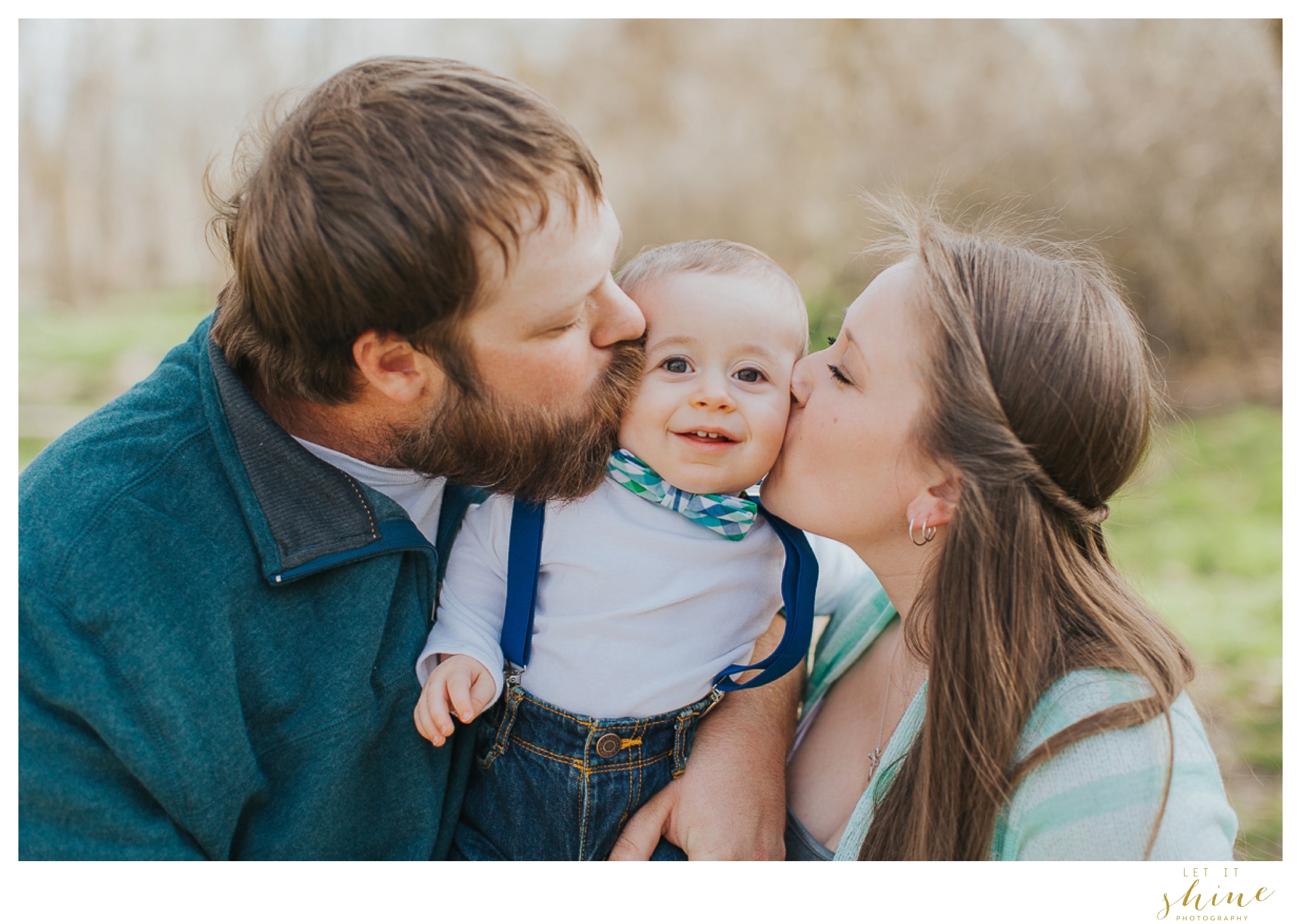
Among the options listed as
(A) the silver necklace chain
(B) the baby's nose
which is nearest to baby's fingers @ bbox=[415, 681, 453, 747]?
(B) the baby's nose

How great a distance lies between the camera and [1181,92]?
21.8 ft

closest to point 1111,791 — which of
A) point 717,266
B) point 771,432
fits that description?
point 771,432

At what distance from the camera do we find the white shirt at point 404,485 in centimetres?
218

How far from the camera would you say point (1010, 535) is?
73.8 inches

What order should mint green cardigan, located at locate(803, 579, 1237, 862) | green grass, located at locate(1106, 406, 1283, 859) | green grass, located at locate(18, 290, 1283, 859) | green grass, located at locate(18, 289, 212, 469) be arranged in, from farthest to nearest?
green grass, located at locate(18, 289, 212, 469) → green grass, located at locate(18, 290, 1283, 859) → green grass, located at locate(1106, 406, 1283, 859) → mint green cardigan, located at locate(803, 579, 1237, 862)

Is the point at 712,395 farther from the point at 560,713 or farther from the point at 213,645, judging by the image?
the point at 213,645

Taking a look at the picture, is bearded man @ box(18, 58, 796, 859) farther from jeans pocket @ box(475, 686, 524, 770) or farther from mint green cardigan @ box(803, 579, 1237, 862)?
mint green cardigan @ box(803, 579, 1237, 862)

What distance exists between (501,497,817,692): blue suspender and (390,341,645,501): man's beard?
0.08m

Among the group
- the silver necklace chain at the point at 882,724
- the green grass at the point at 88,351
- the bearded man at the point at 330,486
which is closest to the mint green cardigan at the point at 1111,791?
the silver necklace chain at the point at 882,724

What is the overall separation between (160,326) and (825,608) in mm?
6175

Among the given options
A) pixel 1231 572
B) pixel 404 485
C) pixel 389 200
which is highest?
pixel 389 200

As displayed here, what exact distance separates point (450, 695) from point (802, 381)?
1.07 metres

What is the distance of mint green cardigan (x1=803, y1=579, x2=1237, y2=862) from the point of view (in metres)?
1.66
